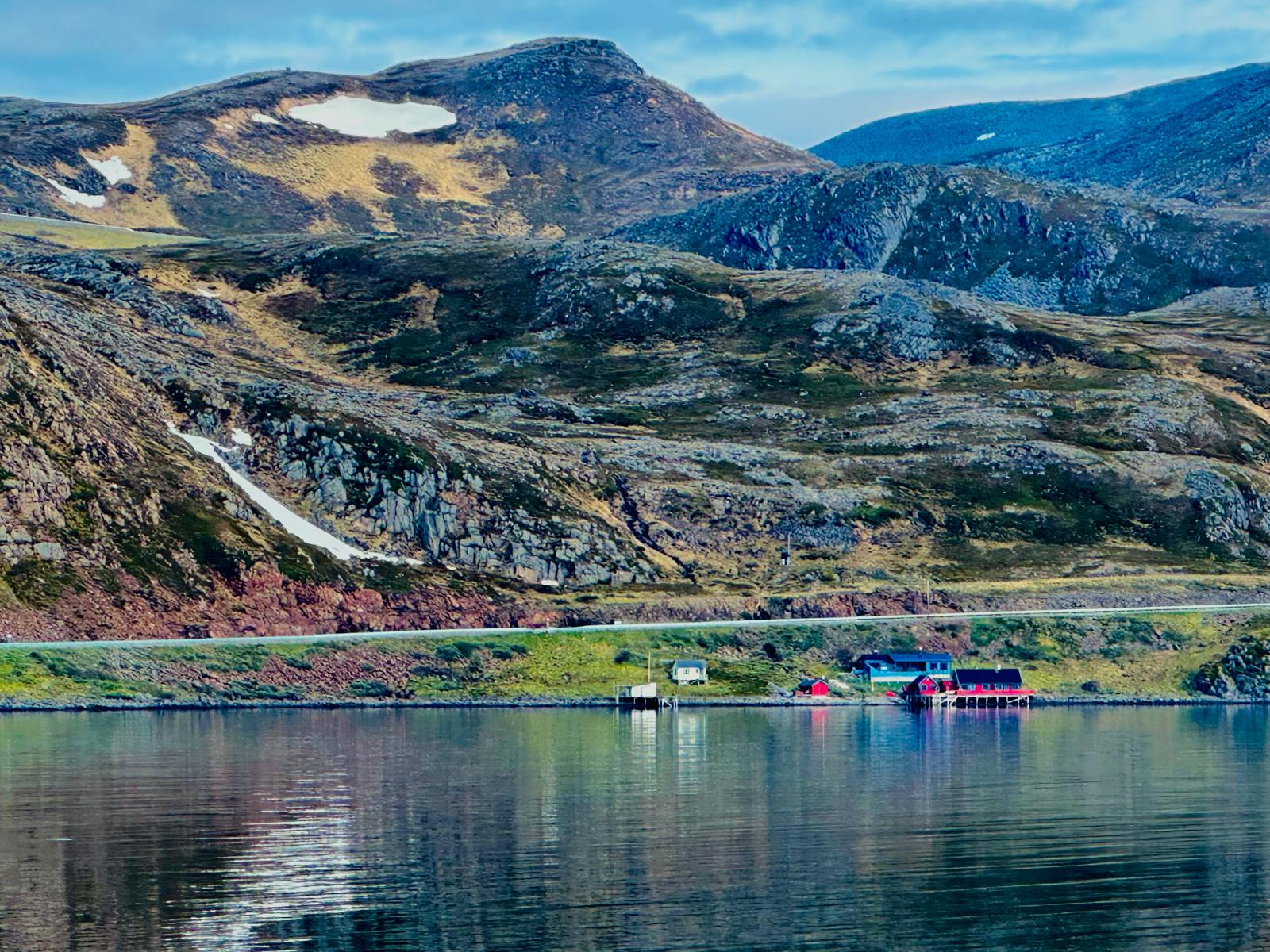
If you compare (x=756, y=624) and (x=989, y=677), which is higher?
(x=756, y=624)

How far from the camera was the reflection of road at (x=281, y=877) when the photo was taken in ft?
174

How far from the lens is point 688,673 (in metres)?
141

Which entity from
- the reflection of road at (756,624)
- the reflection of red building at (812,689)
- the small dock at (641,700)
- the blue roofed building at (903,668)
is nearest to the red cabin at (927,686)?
the blue roofed building at (903,668)

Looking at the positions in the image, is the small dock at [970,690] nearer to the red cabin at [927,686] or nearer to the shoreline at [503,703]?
the red cabin at [927,686]

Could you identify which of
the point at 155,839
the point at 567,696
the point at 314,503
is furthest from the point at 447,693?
the point at 155,839

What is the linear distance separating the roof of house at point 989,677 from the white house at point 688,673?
1882 cm

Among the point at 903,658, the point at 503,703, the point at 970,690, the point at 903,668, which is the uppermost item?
the point at 903,658

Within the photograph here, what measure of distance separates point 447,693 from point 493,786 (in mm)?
54317

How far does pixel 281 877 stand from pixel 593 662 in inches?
3235

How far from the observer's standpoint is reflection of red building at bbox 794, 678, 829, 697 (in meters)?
141

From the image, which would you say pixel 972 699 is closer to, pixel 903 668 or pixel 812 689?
pixel 903 668

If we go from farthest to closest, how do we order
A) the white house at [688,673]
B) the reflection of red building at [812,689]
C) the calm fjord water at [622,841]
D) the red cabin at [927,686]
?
the red cabin at [927,686], the reflection of red building at [812,689], the white house at [688,673], the calm fjord water at [622,841]

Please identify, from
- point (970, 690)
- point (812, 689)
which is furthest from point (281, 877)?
point (970, 690)

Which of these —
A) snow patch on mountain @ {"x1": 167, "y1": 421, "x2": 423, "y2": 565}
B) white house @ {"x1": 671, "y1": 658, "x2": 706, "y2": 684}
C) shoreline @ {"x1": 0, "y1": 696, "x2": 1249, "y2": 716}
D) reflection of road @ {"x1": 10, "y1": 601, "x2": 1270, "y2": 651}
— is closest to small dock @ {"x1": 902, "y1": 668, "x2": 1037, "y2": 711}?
shoreline @ {"x1": 0, "y1": 696, "x2": 1249, "y2": 716}
